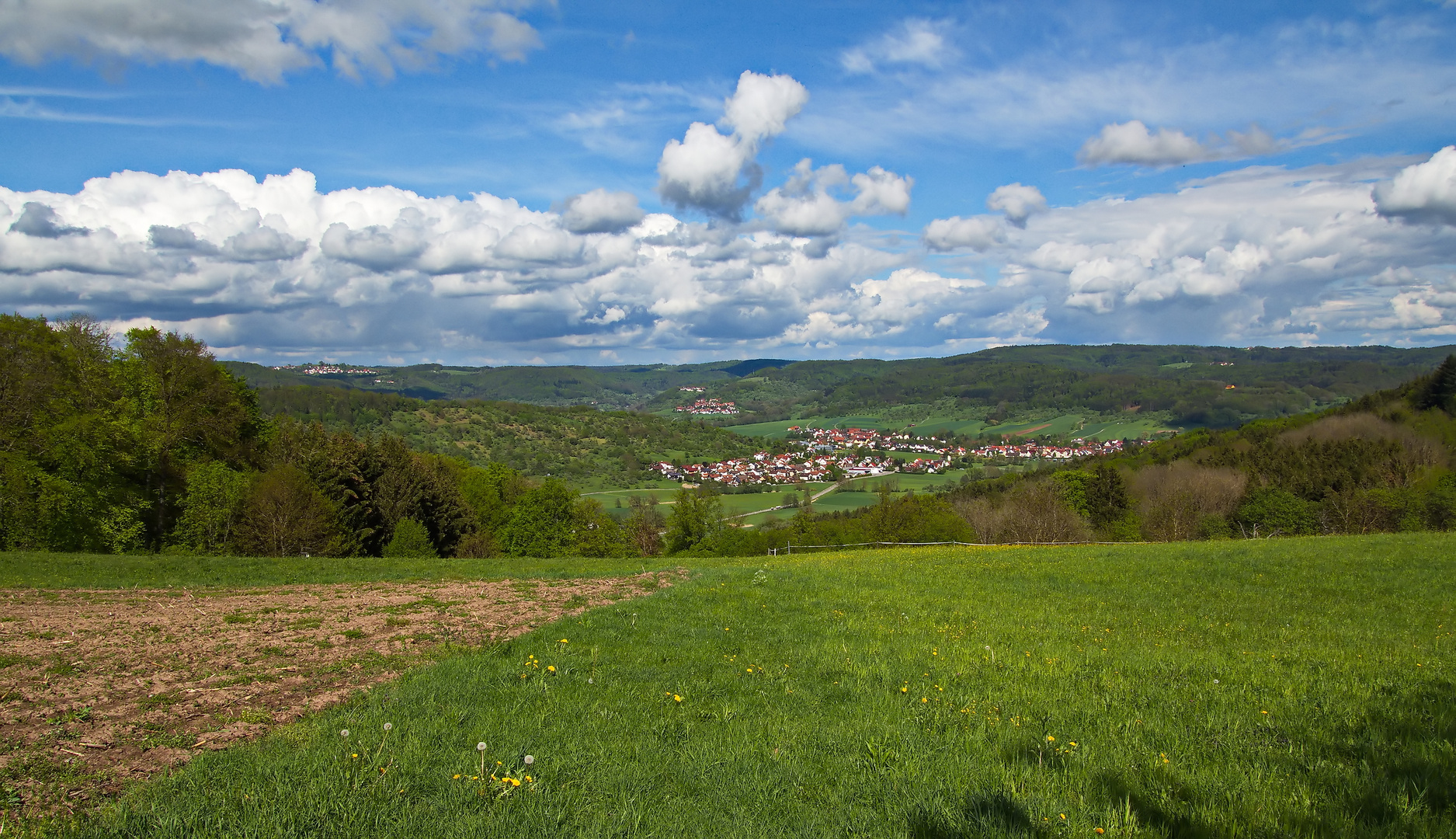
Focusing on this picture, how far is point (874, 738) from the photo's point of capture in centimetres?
670

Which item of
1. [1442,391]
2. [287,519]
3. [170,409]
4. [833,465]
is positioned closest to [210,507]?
[287,519]

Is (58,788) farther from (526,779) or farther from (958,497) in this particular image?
(958,497)

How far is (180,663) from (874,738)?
27.7 ft

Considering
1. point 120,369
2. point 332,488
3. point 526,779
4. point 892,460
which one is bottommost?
point 892,460

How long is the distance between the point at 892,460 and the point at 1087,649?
18973 centimetres

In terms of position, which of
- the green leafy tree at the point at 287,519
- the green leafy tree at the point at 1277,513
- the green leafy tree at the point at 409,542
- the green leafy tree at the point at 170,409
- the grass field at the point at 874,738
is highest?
the green leafy tree at the point at 170,409

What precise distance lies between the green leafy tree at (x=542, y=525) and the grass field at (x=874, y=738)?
5435cm

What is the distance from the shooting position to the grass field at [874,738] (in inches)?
194

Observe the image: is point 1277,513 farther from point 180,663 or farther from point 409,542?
point 180,663

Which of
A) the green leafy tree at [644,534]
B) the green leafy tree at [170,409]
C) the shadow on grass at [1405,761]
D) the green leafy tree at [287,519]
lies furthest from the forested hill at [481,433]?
the shadow on grass at [1405,761]

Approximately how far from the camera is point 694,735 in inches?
265

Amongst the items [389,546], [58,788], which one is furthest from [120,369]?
[58,788]

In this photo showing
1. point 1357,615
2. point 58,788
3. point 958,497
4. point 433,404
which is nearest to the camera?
point 58,788

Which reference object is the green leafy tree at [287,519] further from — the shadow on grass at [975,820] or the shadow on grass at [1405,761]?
the shadow on grass at [1405,761]
